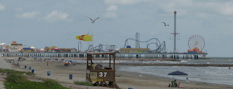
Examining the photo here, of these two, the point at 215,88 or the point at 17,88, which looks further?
the point at 215,88

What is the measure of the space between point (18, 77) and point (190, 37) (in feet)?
505

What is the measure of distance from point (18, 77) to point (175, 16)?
17733cm

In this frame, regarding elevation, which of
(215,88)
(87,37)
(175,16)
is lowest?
(215,88)

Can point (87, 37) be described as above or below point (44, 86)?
above

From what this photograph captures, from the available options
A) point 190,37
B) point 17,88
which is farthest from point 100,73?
point 190,37

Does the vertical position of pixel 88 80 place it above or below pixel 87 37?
below

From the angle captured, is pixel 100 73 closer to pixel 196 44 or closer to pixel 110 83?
pixel 110 83

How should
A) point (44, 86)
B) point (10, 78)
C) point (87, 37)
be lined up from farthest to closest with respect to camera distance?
point (87, 37), point (10, 78), point (44, 86)

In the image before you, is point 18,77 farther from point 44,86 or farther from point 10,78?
point 44,86

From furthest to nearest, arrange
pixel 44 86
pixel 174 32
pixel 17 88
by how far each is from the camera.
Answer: pixel 174 32
pixel 44 86
pixel 17 88

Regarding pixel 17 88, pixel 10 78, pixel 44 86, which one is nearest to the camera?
pixel 17 88

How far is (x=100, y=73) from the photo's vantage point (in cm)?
2777

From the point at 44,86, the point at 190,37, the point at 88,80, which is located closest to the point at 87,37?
the point at 88,80

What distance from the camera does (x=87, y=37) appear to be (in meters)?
32.7
